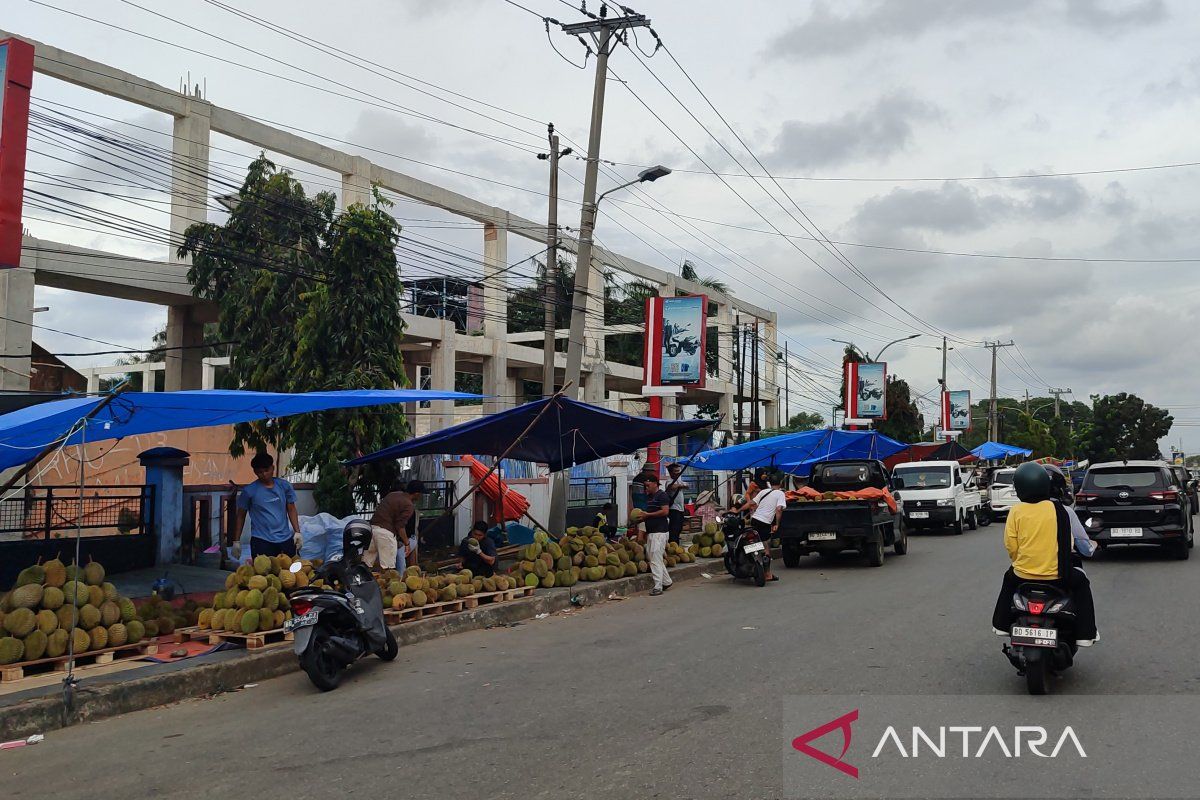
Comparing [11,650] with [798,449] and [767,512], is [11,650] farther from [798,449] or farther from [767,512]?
[798,449]

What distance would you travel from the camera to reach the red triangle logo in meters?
5.20

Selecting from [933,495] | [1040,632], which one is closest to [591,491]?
[933,495]

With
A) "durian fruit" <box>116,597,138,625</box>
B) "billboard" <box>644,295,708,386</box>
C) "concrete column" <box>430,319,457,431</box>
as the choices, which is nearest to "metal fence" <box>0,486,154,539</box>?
"durian fruit" <box>116,597,138,625</box>

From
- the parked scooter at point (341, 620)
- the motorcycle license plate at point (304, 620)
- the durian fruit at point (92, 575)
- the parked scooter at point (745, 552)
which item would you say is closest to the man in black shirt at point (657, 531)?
the parked scooter at point (745, 552)

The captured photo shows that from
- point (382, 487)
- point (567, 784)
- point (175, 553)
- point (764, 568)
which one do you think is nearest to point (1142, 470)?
point (764, 568)

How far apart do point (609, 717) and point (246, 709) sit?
3.01 m

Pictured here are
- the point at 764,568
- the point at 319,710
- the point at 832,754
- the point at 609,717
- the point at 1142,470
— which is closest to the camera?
the point at 832,754

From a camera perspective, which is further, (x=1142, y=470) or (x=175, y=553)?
(x=1142, y=470)

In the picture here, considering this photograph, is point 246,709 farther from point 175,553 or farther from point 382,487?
point 382,487

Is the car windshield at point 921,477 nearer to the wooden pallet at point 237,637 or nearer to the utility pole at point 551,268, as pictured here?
the utility pole at point 551,268

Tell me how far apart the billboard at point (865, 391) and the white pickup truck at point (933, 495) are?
39.3ft

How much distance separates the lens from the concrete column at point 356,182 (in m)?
26.3

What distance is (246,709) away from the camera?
7332mm

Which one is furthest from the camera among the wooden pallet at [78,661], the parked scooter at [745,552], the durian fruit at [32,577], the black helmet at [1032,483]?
the parked scooter at [745,552]
